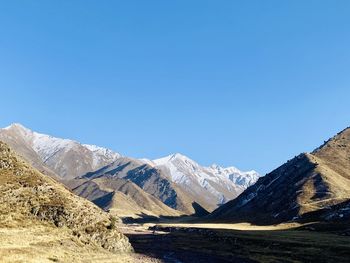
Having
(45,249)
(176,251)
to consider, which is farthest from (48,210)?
(176,251)

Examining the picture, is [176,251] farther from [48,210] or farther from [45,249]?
[45,249]

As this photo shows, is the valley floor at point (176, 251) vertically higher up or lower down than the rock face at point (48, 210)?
lower down

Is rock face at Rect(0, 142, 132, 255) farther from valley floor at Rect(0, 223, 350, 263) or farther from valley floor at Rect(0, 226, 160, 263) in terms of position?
valley floor at Rect(0, 223, 350, 263)

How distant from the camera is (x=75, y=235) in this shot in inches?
3610

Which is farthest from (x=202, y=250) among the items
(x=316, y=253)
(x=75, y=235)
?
(x=75, y=235)

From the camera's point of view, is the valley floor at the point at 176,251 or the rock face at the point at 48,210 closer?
the valley floor at the point at 176,251

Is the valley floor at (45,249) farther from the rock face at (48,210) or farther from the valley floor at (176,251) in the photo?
the rock face at (48,210)

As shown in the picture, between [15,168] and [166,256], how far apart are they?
41.0m

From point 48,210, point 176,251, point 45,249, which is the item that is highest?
point 48,210

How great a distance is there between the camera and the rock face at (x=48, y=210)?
90.7m

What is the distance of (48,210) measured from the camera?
9469cm

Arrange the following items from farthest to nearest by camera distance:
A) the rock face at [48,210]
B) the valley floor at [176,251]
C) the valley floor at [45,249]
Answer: the rock face at [48,210] < the valley floor at [176,251] < the valley floor at [45,249]

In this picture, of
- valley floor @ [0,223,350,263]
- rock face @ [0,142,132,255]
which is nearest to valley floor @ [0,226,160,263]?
valley floor @ [0,223,350,263]

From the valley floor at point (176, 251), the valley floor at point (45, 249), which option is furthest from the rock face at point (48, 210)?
the valley floor at point (176, 251)
